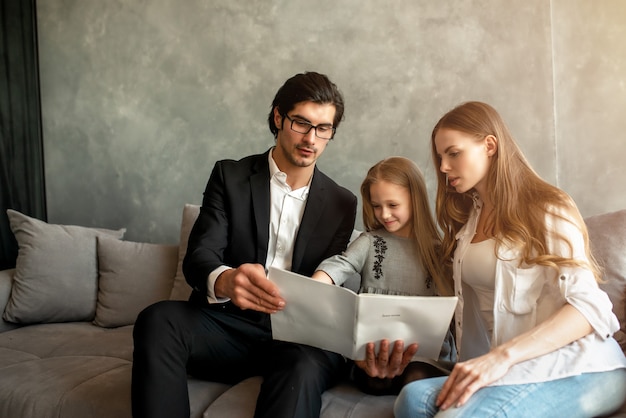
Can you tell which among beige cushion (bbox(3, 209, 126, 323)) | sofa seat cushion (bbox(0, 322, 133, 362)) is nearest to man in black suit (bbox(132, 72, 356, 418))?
sofa seat cushion (bbox(0, 322, 133, 362))

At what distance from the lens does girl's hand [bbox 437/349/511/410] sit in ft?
4.01

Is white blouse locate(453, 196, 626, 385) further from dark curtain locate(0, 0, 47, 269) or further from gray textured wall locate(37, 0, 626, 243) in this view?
dark curtain locate(0, 0, 47, 269)

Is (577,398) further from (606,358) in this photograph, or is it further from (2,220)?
(2,220)

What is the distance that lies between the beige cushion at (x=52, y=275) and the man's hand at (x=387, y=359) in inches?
60.3

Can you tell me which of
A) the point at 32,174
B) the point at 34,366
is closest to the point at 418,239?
the point at 34,366

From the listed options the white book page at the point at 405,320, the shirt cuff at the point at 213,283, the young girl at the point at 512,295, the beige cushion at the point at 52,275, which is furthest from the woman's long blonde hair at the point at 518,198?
the beige cushion at the point at 52,275

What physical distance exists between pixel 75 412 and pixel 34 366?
0.37m

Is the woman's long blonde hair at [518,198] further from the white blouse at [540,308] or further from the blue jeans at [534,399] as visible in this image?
the blue jeans at [534,399]

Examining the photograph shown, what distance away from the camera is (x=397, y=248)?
1733mm

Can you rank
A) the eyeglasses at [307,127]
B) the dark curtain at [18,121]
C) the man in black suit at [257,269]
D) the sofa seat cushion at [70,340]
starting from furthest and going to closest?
1. the dark curtain at [18,121]
2. the sofa seat cushion at [70,340]
3. the eyeglasses at [307,127]
4. the man in black suit at [257,269]

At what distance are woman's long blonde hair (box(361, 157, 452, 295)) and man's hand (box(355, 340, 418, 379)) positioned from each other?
298 millimetres

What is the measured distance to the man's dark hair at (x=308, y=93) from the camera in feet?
5.94

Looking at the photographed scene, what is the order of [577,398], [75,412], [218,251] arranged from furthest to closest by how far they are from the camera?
[218,251]
[75,412]
[577,398]

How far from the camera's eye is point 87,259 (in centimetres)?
252
